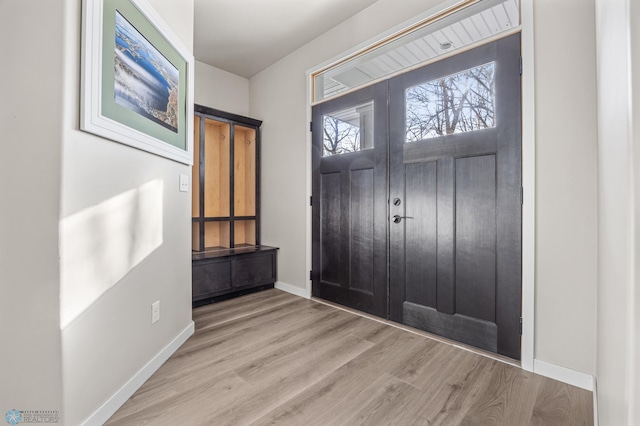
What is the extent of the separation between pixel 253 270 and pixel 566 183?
2.88 m

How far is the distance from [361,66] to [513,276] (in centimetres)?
218

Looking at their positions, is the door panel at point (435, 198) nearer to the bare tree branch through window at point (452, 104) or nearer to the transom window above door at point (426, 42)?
the bare tree branch through window at point (452, 104)

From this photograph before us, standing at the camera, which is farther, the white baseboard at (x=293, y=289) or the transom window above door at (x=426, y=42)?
the white baseboard at (x=293, y=289)

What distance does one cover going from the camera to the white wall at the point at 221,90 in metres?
3.70

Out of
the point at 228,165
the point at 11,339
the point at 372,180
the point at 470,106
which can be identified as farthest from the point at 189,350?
the point at 470,106

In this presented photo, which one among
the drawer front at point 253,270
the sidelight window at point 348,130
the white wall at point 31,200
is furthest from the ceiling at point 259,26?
the drawer front at point 253,270

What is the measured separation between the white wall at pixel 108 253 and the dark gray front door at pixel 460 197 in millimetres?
1732

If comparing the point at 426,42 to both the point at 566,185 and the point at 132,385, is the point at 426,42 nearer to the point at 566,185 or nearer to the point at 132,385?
the point at 566,185

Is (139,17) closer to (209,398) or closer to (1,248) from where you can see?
(1,248)

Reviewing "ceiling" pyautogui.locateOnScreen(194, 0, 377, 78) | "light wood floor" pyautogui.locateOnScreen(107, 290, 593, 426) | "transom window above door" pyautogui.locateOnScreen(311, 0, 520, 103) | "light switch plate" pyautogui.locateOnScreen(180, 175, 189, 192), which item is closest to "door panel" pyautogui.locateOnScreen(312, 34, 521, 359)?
"transom window above door" pyautogui.locateOnScreen(311, 0, 520, 103)

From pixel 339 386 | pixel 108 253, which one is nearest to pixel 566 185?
pixel 339 386

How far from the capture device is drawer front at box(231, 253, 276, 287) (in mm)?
3211

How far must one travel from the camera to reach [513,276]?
1.88m

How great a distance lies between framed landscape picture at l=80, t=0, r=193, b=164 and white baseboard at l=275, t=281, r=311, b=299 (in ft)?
6.10
